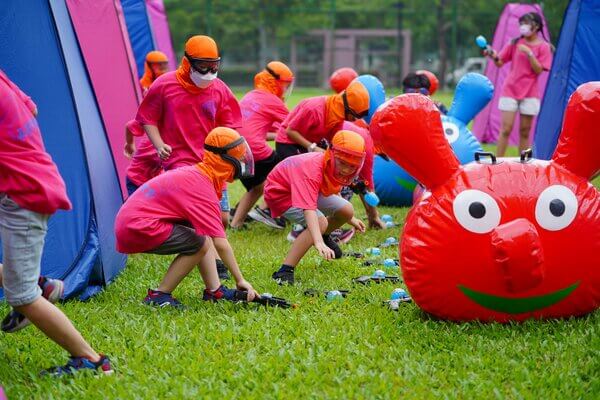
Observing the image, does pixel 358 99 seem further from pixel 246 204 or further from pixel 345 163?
pixel 246 204

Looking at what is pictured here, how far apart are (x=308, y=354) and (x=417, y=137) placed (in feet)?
4.31

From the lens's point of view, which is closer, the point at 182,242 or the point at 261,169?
the point at 182,242

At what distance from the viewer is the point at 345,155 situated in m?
5.36

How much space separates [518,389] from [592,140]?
1.48 metres

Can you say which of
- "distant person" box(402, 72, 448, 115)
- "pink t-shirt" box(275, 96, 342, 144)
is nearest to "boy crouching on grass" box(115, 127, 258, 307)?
"pink t-shirt" box(275, 96, 342, 144)

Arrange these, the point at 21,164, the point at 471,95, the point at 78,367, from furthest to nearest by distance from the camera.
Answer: the point at 471,95 → the point at 78,367 → the point at 21,164

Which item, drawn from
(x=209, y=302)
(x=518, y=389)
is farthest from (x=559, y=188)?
(x=209, y=302)

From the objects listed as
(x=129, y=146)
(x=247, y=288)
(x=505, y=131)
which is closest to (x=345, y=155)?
(x=247, y=288)

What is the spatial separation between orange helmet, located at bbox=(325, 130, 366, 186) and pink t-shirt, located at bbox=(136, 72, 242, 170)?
1015 mm

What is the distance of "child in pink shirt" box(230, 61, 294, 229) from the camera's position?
7.58 meters

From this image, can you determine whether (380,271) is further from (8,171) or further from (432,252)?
(8,171)

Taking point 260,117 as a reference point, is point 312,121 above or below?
above

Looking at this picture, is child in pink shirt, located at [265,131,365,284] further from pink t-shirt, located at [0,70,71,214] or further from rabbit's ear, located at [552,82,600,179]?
pink t-shirt, located at [0,70,71,214]

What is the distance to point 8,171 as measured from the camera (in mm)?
3477
